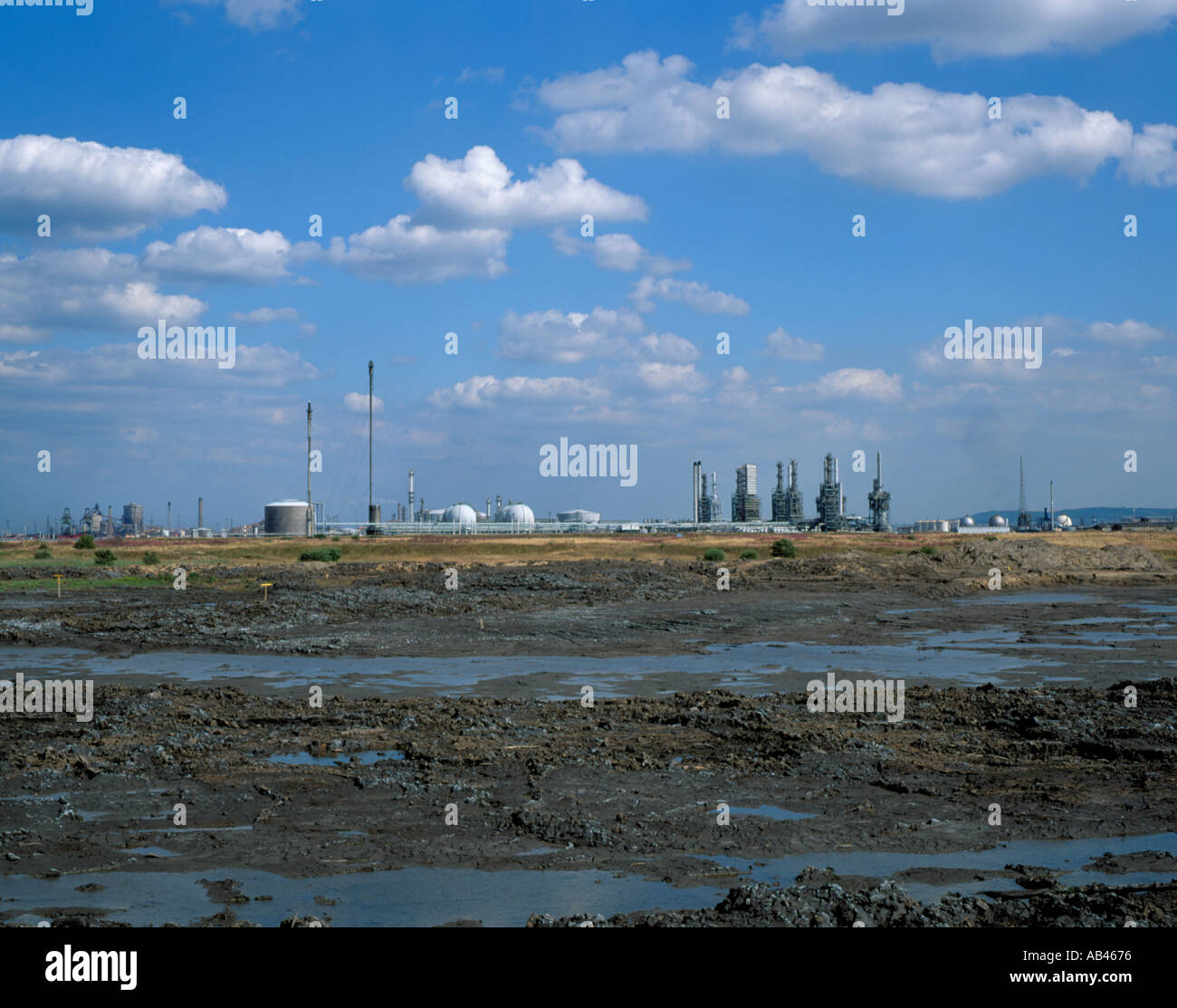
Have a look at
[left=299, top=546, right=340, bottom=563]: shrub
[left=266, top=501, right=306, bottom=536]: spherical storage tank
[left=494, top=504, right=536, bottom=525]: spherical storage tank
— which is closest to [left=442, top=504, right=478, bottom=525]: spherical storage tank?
[left=494, top=504, right=536, bottom=525]: spherical storage tank

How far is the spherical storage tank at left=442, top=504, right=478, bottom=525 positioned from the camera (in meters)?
161

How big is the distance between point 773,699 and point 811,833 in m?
9.17

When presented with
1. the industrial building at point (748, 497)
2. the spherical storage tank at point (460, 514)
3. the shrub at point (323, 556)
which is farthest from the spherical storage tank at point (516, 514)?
the shrub at point (323, 556)

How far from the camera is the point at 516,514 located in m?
163

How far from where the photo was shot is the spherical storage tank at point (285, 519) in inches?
4877

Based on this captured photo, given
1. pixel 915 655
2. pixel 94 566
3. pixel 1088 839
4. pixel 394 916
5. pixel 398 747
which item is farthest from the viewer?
pixel 94 566

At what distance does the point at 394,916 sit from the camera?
8.82 m

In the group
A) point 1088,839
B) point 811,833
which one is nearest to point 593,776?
point 811,833

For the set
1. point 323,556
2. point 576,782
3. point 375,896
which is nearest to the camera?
point 375,896

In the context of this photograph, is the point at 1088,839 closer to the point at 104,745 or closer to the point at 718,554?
the point at 104,745
